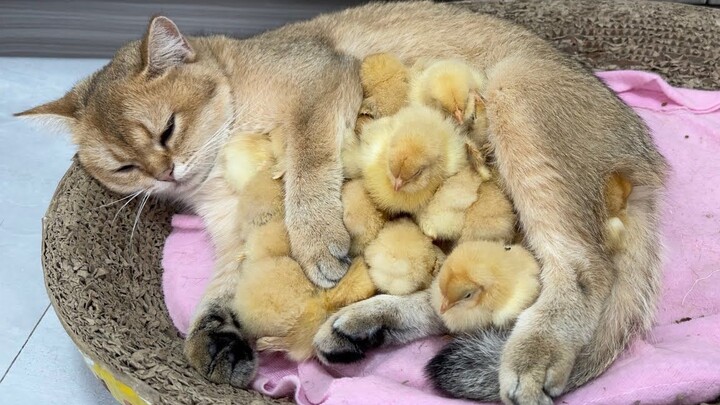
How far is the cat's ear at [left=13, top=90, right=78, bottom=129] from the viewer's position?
2.12 m

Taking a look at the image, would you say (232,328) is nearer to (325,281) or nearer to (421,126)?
(325,281)

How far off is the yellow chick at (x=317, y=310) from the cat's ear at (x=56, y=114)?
2.91ft

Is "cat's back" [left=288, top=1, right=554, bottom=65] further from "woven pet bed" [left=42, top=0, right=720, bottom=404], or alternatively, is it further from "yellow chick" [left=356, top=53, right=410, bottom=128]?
"woven pet bed" [left=42, top=0, right=720, bottom=404]

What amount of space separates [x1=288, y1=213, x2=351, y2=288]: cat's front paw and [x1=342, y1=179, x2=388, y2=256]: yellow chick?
0.08ft

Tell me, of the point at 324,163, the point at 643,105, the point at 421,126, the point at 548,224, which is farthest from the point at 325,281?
the point at 643,105

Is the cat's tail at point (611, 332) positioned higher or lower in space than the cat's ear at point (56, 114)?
lower

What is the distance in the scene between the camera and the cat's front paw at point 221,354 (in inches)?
69.8

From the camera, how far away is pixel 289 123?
2082 mm

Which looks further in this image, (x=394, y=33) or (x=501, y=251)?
(x=394, y=33)

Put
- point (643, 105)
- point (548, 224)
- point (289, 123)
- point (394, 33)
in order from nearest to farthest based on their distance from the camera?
point (548, 224)
point (289, 123)
point (394, 33)
point (643, 105)

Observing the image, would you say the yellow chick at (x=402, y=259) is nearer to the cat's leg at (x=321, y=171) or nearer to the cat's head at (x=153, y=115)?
the cat's leg at (x=321, y=171)

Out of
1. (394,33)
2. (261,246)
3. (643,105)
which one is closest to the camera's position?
(261,246)

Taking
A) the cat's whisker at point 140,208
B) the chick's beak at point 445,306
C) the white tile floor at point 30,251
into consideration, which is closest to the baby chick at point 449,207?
the chick's beak at point 445,306

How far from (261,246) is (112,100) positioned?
0.59 meters
